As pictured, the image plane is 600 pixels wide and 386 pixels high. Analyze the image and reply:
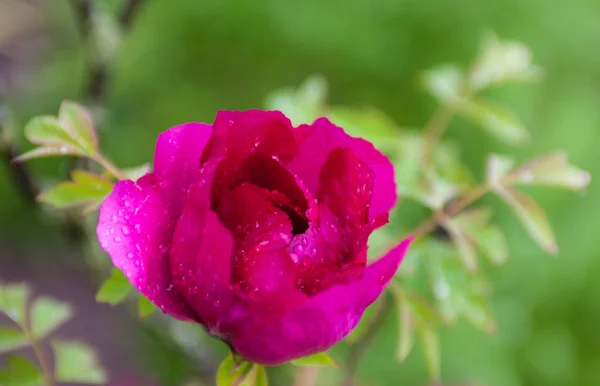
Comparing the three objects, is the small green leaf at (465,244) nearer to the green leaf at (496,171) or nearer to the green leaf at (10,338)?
the green leaf at (496,171)

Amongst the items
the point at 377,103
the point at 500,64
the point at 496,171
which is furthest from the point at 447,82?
the point at 377,103

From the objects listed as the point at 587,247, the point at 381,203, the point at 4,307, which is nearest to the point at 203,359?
the point at 4,307

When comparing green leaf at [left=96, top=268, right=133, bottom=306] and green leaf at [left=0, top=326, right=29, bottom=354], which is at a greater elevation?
green leaf at [left=96, top=268, right=133, bottom=306]

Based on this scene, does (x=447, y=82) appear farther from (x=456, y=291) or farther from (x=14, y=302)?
(x=14, y=302)

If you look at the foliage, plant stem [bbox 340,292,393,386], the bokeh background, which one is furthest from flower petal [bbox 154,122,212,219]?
the bokeh background

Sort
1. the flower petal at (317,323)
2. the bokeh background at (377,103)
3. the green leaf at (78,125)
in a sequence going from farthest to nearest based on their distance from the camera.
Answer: the bokeh background at (377,103) < the green leaf at (78,125) < the flower petal at (317,323)

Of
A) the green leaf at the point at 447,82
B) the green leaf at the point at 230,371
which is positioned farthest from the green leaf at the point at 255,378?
the green leaf at the point at 447,82

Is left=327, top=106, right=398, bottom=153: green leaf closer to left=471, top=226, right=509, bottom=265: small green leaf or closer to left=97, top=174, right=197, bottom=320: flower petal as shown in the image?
left=471, top=226, right=509, bottom=265: small green leaf

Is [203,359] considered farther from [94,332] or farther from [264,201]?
[94,332]
